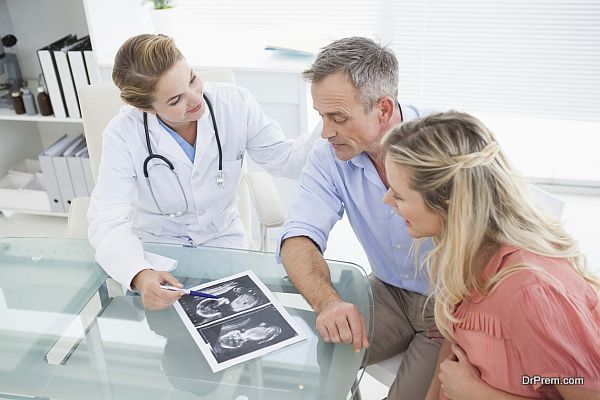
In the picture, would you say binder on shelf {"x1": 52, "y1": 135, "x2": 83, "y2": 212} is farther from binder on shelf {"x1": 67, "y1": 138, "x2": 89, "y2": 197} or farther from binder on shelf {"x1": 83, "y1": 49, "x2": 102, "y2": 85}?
binder on shelf {"x1": 83, "y1": 49, "x2": 102, "y2": 85}

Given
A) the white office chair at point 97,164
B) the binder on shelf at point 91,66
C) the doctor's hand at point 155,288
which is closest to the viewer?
the doctor's hand at point 155,288

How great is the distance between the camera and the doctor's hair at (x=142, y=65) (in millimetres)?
1708

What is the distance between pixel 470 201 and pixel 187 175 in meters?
0.97

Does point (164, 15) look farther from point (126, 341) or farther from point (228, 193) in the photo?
point (126, 341)

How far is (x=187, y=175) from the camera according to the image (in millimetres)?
1922

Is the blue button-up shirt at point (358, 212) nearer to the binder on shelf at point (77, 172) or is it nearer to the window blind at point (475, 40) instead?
the window blind at point (475, 40)

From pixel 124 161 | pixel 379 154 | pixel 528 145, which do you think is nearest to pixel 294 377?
pixel 379 154

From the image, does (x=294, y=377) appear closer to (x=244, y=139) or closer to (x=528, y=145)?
(x=244, y=139)

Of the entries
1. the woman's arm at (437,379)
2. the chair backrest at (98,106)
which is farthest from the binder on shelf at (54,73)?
the woman's arm at (437,379)

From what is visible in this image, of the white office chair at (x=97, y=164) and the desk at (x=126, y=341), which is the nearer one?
the desk at (x=126, y=341)

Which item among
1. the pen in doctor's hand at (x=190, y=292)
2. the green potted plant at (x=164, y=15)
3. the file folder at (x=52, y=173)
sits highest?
the green potted plant at (x=164, y=15)

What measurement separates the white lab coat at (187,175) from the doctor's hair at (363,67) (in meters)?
0.36

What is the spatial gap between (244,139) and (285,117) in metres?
0.63

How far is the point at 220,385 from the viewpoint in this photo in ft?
4.43
